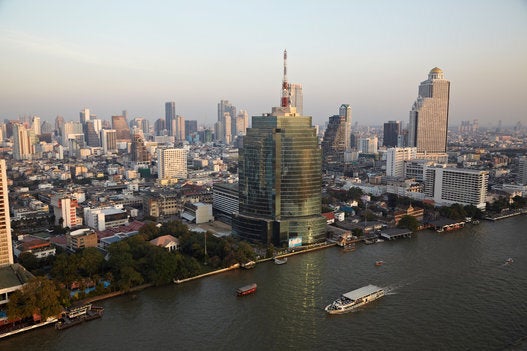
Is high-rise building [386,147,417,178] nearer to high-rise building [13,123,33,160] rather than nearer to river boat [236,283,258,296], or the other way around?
river boat [236,283,258,296]

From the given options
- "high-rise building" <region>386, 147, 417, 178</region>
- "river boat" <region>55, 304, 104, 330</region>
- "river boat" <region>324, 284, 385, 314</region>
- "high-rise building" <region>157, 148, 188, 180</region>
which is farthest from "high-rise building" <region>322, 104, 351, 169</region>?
"river boat" <region>55, 304, 104, 330</region>

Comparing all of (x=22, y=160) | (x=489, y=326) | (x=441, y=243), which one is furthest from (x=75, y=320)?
(x=22, y=160)

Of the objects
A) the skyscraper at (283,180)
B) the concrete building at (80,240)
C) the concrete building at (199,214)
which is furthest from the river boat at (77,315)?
the concrete building at (199,214)

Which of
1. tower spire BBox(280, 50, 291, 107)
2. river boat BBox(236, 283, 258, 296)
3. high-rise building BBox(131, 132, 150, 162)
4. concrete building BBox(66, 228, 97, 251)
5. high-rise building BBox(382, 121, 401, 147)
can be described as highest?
tower spire BBox(280, 50, 291, 107)

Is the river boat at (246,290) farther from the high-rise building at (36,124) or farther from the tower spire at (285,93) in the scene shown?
the high-rise building at (36,124)

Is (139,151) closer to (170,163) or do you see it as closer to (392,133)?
(170,163)

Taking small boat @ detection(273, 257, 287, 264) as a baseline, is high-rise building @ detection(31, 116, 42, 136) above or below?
above
